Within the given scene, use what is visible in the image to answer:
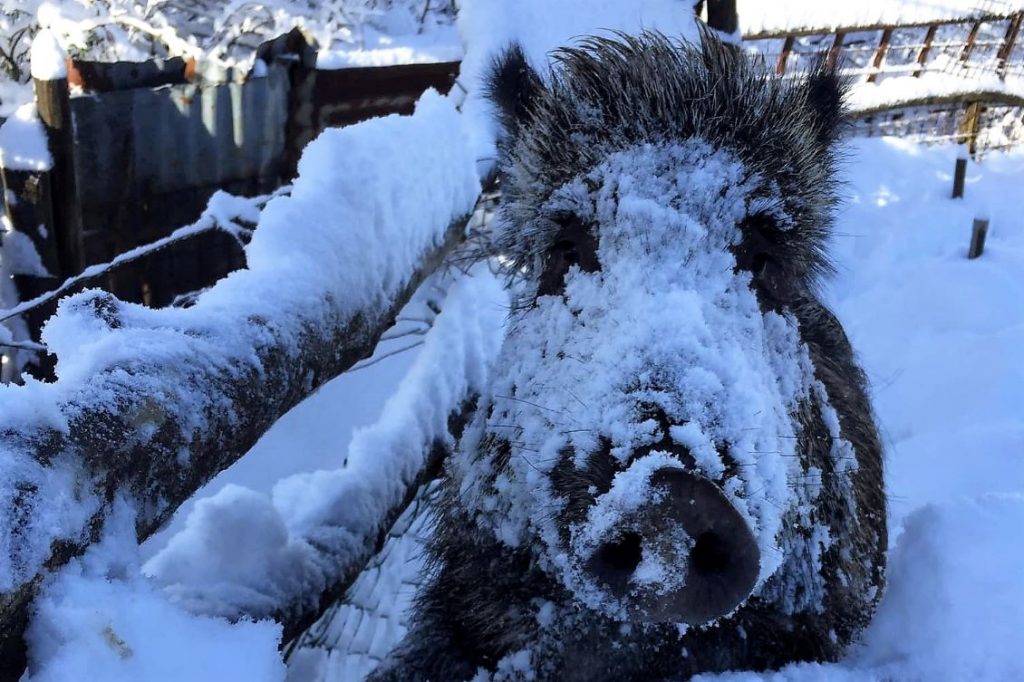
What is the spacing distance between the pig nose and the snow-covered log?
56 cm

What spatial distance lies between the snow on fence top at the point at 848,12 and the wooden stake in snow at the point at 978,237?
3.23 meters

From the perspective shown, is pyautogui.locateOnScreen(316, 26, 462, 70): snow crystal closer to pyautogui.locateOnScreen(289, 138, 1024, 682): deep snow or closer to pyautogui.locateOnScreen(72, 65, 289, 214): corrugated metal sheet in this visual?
pyautogui.locateOnScreen(72, 65, 289, 214): corrugated metal sheet

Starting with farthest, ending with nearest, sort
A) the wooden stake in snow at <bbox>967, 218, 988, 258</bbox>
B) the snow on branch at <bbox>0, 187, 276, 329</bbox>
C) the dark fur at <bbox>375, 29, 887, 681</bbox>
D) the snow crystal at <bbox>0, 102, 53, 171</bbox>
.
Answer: the wooden stake in snow at <bbox>967, 218, 988, 258</bbox> < the snow crystal at <bbox>0, 102, 53, 171</bbox> < the snow on branch at <bbox>0, 187, 276, 329</bbox> < the dark fur at <bbox>375, 29, 887, 681</bbox>

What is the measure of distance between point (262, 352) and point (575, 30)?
3021 millimetres

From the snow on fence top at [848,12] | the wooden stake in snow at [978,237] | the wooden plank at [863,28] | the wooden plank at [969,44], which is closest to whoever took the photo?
the wooden stake in snow at [978,237]

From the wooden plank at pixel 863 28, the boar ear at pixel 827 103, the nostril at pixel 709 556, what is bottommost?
the nostril at pixel 709 556

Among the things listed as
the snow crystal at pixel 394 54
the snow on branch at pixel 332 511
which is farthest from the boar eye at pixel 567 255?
the snow crystal at pixel 394 54

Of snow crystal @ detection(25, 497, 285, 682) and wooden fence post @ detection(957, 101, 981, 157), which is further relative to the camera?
wooden fence post @ detection(957, 101, 981, 157)

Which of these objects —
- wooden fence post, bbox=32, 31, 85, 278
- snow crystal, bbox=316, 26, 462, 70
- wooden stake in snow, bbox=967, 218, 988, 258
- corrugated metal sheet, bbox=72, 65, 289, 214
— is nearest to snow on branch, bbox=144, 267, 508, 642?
wooden fence post, bbox=32, 31, 85, 278

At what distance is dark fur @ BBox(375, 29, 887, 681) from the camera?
1.71 metres

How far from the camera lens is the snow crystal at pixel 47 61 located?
11.2 feet

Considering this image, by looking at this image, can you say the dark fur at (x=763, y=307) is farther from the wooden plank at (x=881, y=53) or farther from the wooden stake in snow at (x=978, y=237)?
the wooden plank at (x=881, y=53)

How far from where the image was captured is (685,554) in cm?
120

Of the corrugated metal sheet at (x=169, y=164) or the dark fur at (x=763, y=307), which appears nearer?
the dark fur at (x=763, y=307)
